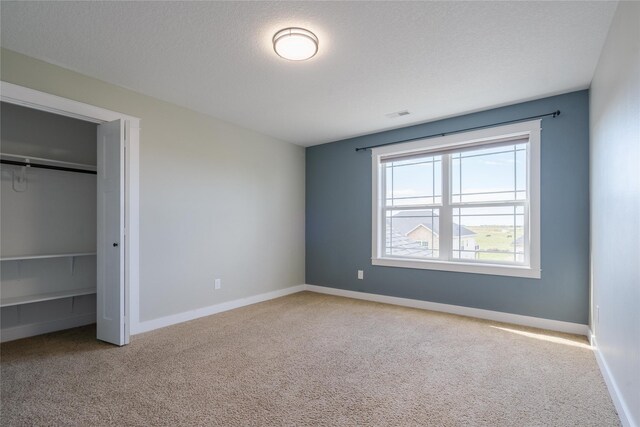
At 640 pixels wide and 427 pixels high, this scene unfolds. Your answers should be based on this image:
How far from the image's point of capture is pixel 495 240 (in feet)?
12.6

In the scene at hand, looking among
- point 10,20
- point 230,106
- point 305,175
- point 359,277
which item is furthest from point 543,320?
point 10,20

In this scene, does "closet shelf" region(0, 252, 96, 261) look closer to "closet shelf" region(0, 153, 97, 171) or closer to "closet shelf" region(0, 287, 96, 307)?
"closet shelf" region(0, 287, 96, 307)

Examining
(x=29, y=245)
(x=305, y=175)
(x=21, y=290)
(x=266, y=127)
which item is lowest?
(x=21, y=290)

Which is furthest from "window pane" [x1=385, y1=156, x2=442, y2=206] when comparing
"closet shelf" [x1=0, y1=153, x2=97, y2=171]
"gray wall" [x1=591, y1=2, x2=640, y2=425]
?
"closet shelf" [x1=0, y1=153, x2=97, y2=171]

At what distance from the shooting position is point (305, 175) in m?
5.58

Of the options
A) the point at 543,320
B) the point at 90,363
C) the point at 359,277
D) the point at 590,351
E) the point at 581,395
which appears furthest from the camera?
the point at 359,277

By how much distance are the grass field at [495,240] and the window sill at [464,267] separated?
0.40ft

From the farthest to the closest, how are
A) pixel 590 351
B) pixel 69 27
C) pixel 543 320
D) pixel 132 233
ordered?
1. pixel 543 320
2. pixel 132 233
3. pixel 590 351
4. pixel 69 27

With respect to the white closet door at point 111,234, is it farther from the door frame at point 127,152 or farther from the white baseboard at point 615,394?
the white baseboard at point 615,394

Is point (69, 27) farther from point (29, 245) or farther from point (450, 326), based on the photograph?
point (450, 326)

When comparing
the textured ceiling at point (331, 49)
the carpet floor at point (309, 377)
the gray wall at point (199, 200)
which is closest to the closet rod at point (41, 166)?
the gray wall at point (199, 200)

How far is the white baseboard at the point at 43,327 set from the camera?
122 inches

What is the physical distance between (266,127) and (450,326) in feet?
11.1

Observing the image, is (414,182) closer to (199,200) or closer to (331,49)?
(331,49)
